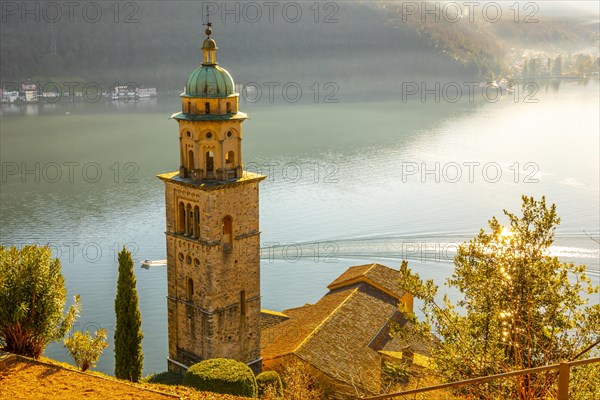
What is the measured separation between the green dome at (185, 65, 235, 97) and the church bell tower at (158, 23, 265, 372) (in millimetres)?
34

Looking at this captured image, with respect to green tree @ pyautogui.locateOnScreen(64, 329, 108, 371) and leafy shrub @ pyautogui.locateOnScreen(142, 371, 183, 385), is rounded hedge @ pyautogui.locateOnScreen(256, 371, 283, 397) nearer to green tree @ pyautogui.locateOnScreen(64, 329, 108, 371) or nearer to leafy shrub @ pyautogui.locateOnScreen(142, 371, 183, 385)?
leafy shrub @ pyautogui.locateOnScreen(142, 371, 183, 385)

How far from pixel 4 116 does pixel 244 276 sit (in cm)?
8031

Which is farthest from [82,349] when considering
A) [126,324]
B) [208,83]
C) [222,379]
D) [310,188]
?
[310,188]

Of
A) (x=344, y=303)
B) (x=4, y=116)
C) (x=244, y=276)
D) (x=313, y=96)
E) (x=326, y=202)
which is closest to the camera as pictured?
(x=244, y=276)

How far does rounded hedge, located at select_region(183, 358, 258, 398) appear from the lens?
20391 millimetres

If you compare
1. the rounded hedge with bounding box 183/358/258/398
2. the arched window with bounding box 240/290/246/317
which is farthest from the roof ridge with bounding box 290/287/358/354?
the rounded hedge with bounding box 183/358/258/398

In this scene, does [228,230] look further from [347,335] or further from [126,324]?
[347,335]

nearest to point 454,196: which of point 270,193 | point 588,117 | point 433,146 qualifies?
point 270,193

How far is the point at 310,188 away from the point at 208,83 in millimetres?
34331

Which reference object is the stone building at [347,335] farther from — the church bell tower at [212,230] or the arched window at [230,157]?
the arched window at [230,157]

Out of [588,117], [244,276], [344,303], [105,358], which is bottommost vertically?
[105,358]

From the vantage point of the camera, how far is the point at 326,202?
→ 5434cm

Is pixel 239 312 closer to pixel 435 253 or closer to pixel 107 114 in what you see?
pixel 435 253

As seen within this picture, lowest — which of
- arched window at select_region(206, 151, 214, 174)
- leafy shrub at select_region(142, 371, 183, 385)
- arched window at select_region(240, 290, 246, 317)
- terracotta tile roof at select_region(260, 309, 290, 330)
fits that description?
leafy shrub at select_region(142, 371, 183, 385)
